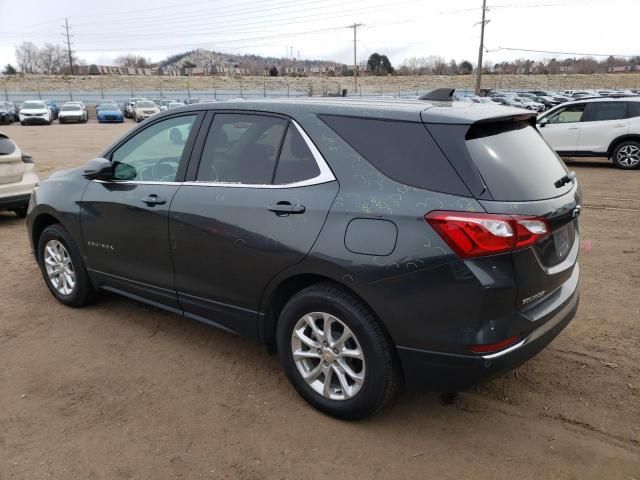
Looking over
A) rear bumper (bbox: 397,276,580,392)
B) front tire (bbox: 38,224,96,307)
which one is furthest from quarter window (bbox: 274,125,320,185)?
front tire (bbox: 38,224,96,307)

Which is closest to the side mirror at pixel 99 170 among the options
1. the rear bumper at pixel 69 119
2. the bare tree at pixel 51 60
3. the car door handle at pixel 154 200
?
the car door handle at pixel 154 200

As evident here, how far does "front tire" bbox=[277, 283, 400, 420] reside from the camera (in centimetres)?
278

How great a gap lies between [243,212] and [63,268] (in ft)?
7.67

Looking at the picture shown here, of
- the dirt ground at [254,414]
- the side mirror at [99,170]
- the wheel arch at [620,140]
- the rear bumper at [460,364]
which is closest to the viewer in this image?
the rear bumper at [460,364]

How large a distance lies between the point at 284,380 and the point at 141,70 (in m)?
140

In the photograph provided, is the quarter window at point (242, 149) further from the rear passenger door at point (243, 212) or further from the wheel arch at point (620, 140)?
the wheel arch at point (620, 140)

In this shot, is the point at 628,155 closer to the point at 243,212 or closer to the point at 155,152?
the point at 155,152

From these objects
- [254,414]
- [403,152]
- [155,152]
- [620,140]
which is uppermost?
[403,152]

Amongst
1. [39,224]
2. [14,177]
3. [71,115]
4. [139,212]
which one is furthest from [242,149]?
[71,115]

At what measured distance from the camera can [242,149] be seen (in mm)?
3422

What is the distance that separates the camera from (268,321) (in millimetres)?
3283

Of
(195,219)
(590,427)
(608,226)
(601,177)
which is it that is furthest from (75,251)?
(601,177)

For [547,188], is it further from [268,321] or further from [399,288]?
[268,321]

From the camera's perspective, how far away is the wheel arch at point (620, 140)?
12.7 meters
